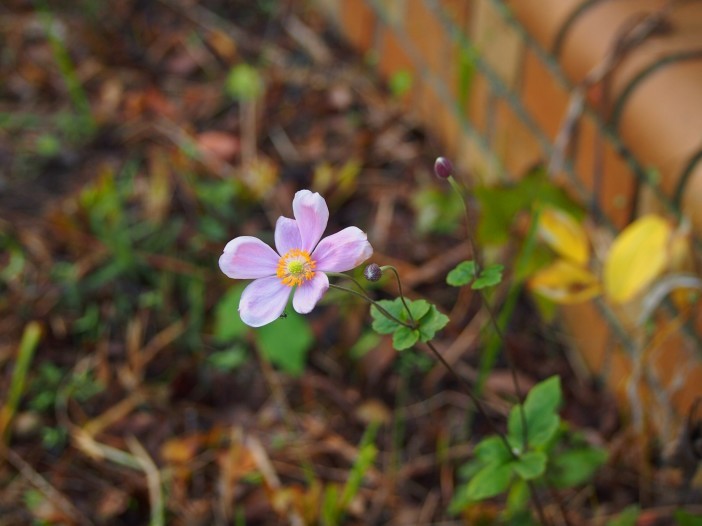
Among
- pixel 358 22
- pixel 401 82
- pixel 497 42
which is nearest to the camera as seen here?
pixel 497 42

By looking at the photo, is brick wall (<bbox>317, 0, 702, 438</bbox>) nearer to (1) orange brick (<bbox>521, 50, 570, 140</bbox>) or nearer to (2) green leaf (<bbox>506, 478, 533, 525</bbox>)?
(1) orange brick (<bbox>521, 50, 570, 140</bbox>)

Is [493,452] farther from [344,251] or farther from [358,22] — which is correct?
[358,22]

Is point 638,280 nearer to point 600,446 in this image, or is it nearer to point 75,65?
point 600,446

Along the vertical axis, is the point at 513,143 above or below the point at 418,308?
below

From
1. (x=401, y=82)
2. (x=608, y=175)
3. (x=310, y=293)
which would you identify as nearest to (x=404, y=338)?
(x=310, y=293)

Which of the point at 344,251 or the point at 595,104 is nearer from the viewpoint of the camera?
the point at 344,251

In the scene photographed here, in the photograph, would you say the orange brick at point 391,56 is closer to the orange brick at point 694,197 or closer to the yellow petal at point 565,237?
the yellow petal at point 565,237

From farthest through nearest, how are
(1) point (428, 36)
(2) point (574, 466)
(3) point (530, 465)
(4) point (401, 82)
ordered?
(4) point (401, 82) < (1) point (428, 36) < (2) point (574, 466) < (3) point (530, 465)

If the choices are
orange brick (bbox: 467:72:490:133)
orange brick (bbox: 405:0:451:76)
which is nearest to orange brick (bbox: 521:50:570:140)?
orange brick (bbox: 467:72:490:133)

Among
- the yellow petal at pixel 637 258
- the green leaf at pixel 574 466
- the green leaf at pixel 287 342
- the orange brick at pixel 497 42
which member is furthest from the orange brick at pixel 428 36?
the green leaf at pixel 574 466
